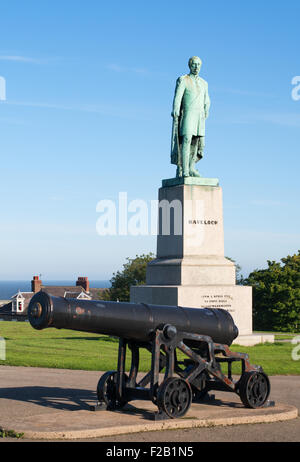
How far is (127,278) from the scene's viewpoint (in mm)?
55656

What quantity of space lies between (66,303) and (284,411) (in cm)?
358

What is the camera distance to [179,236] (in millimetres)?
22516

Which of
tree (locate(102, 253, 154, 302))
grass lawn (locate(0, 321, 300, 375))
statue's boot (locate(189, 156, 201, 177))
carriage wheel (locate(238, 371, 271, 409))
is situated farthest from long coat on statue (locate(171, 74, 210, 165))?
tree (locate(102, 253, 154, 302))

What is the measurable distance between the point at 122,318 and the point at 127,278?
4588cm

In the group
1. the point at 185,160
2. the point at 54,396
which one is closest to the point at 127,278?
the point at 185,160

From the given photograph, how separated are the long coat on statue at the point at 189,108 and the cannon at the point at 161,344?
1333cm

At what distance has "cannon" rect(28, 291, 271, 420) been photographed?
950cm

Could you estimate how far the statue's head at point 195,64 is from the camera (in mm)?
23609

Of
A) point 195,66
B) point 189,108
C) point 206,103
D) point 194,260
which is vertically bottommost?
point 194,260

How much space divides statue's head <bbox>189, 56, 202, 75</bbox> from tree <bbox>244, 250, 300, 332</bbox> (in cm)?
1291

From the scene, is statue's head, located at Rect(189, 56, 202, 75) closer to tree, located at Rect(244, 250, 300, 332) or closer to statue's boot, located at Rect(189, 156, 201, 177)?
statue's boot, located at Rect(189, 156, 201, 177)

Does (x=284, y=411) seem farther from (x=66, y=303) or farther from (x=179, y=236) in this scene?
(x=179, y=236)

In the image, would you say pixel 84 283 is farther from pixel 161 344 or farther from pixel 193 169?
pixel 161 344
